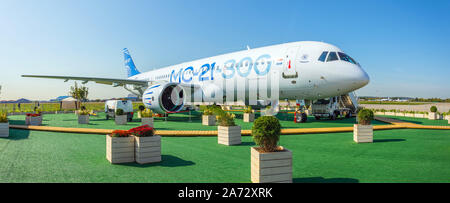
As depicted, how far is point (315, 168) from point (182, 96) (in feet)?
47.6

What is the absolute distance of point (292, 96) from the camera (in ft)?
48.5

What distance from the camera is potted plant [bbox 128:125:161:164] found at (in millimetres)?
6180

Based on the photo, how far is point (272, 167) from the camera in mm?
4441

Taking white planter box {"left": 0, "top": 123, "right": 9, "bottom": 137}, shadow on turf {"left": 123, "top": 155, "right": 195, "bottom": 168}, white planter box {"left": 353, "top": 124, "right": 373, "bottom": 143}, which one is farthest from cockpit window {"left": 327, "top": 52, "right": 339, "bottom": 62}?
white planter box {"left": 0, "top": 123, "right": 9, "bottom": 137}

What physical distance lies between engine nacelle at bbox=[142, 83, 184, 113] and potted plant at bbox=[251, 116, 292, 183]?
12707 mm

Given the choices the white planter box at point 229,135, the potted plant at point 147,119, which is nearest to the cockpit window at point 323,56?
the white planter box at point 229,135

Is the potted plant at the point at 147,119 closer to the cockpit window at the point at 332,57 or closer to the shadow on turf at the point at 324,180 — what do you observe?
the cockpit window at the point at 332,57

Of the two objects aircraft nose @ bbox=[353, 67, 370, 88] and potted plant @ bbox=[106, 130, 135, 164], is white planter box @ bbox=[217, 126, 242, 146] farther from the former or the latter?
aircraft nose @ bbox=[353, 67, 370, 88]

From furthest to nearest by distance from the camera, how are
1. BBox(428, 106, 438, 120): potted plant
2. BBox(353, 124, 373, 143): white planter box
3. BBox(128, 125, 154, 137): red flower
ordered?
BBox(428, 106, 438, 120): potted plant < BBox(353, 124, 373, 143): white planter box < BBox(128, 125, 154, 137): red flower

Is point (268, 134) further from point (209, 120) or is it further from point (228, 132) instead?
point (209, 120)

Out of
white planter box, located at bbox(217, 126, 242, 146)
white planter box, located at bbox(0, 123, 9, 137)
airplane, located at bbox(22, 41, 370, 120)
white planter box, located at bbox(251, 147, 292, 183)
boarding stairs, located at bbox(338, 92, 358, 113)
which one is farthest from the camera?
boarding stairs, located at bbox(338, 92, 358, 113)
